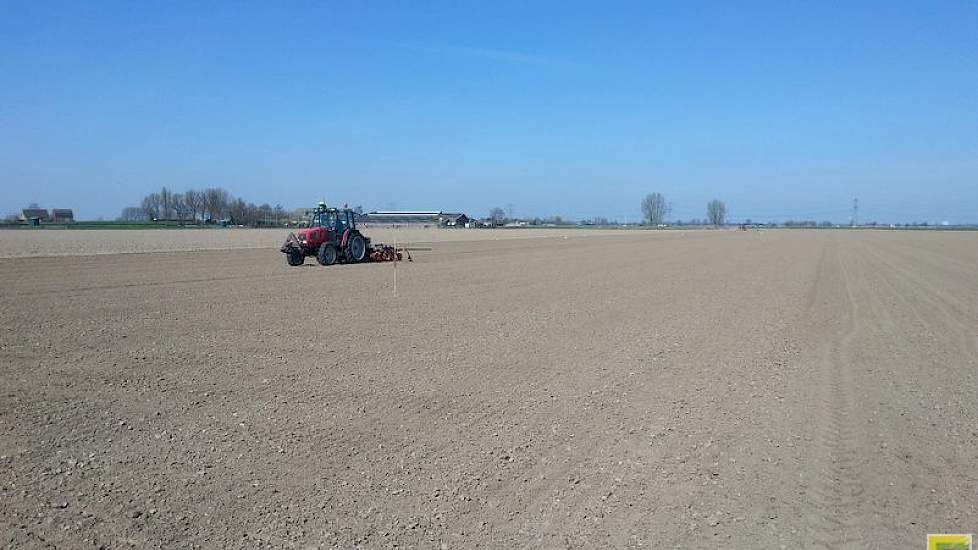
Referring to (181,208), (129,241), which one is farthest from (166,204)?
(129,241)

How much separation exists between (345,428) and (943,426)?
5643 mm

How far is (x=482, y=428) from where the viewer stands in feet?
21.5

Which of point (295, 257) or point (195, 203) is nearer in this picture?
point (295, 257)

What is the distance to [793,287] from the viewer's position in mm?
20172

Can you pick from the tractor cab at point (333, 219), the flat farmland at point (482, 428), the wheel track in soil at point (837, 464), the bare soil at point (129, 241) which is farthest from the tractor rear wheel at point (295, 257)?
the wheel track in soil at point (837, 464)

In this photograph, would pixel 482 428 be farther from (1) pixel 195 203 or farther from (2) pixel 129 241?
(1) pixel 195 203

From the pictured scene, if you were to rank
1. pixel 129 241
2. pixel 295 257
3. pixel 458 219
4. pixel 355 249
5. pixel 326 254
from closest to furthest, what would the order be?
pixel 326 254
pixel 295 257
pixel 355 249
pixel 129 241
pixel 458 219

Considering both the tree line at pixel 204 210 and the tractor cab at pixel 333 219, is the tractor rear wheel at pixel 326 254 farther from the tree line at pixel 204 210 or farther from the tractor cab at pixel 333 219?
the tree line at pixel 204 210

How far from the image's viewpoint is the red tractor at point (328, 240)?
26703 mm

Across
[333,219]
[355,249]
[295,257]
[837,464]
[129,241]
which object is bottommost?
[837,464]

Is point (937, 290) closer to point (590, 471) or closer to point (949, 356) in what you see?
point (949, 356)

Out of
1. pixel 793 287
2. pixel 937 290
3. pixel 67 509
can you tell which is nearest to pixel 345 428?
pixel 67 509

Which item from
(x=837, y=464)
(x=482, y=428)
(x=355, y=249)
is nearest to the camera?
(x=837, y=464)

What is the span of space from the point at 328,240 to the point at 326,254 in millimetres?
701
